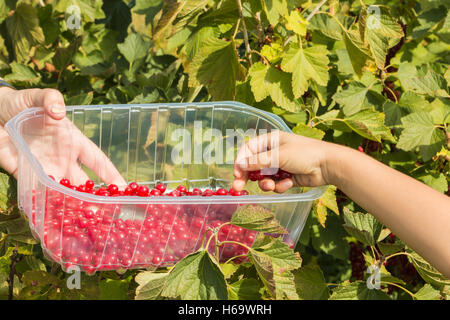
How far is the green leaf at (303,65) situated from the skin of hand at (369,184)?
265 millimetres

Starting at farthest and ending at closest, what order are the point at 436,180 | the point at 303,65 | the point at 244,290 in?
1. the point at 436,180
2. the point at 303,65
3. the point at 244,290

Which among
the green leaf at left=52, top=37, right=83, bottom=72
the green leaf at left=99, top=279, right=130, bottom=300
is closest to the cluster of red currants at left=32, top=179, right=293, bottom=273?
the green leaf at left=99, top=279, right=130, bottom=300

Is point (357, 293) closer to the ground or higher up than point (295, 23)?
closer to the ground

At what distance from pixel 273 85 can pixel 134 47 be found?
63cm

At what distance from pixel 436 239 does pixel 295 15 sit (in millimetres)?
659

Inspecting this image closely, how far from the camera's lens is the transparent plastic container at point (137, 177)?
1.01 m

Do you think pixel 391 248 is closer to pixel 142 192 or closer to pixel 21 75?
pixel 142 192

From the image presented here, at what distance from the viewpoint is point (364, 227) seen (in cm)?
131

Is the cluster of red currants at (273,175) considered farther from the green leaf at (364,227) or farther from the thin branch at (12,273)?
the thin branch at (12,273)

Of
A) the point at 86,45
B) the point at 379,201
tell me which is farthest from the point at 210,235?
the point at 86,45

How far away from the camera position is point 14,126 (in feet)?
3.74

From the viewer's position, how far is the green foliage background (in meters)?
1.33

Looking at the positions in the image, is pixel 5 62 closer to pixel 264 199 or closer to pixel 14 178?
pixel 14 178

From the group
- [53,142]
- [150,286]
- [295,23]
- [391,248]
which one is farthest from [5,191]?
[391,248]
